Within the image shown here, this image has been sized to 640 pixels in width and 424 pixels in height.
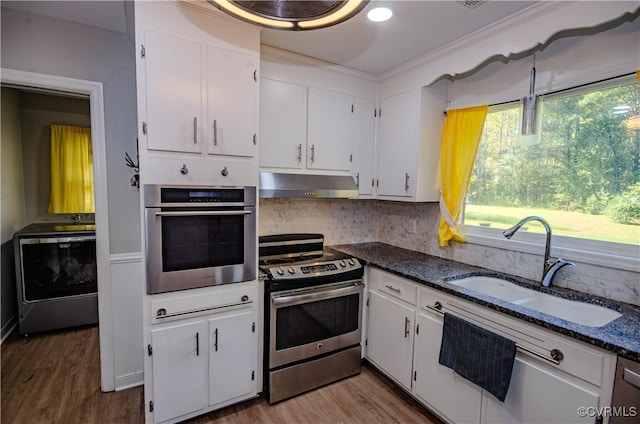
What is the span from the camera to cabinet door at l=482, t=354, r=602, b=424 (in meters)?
1.29

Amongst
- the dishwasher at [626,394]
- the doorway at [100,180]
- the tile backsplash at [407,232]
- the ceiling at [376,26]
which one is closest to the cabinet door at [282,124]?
the ceiling at [376,26]

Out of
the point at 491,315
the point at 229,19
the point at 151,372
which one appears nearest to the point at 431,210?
the point at 491,315

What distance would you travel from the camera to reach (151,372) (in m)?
1.76

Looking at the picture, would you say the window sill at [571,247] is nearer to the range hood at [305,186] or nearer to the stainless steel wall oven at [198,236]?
the range hood at [305,186]

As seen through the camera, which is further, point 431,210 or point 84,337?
point 84,337

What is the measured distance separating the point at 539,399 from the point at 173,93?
7.87 ft

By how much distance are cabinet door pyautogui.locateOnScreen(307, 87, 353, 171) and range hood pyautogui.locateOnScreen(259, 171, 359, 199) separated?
0.39 ft

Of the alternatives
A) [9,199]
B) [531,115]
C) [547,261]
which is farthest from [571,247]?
[9,199]

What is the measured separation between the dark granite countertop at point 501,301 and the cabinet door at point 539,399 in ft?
0.74

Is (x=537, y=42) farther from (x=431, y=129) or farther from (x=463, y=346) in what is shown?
(x=463, y=346)

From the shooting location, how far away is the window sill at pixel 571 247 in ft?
5.33

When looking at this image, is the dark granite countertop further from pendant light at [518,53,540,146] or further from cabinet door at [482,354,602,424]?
pendant light at [518,53,540,146]

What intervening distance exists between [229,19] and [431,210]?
82.2 inches

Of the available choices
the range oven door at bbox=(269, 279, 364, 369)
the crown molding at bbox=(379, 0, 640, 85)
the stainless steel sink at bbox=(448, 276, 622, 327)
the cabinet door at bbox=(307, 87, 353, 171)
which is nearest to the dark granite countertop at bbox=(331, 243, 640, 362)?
the stainless steel sink at bbox=(448, 276, 622, 327)
